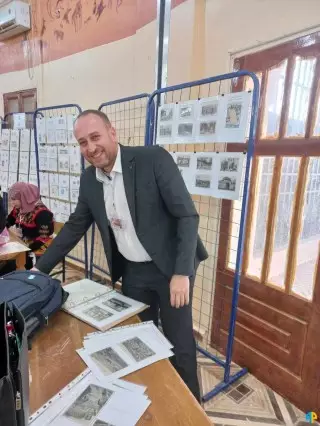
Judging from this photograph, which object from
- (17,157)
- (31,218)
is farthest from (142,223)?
(17,157)

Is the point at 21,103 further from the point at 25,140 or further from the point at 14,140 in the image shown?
the point at 25,140

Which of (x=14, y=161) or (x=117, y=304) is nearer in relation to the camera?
(x=117, y=304)

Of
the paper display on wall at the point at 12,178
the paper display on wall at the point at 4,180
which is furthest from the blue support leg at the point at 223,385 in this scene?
the paper display on wall at the point at 4,180

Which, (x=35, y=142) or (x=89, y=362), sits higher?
(x=35, y=142)

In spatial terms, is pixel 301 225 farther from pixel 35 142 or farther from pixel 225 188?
pixel 35 142

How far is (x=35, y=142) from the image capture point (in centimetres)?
336

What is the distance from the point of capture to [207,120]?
1.71 meters

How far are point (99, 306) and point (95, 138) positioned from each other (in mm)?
654

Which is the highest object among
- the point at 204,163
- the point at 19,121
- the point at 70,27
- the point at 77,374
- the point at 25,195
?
the point at 70,27

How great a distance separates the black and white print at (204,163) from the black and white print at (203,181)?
0.05m

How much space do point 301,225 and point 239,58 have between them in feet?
3.41

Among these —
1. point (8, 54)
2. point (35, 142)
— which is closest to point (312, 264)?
point (35, 142)

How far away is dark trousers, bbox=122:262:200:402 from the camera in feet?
4.53

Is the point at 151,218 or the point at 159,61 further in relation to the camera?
the point at 159,61
